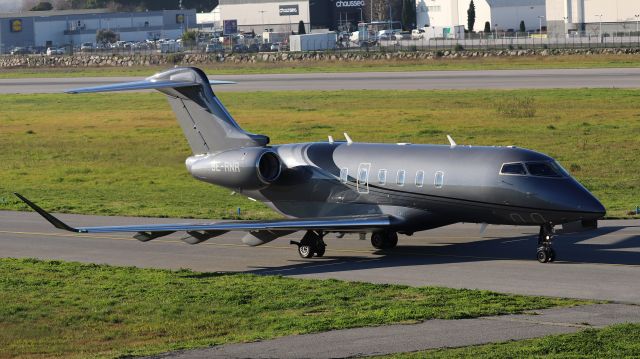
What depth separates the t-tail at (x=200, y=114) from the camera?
34.4 metres

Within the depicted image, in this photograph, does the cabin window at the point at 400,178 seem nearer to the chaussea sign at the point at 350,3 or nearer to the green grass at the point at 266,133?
the green grass at the point at 266,133

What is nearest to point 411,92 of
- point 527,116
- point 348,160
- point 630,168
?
point 527,116

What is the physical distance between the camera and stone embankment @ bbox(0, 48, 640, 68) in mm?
114025

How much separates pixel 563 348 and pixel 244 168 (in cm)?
1422

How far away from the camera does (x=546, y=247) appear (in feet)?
96.1

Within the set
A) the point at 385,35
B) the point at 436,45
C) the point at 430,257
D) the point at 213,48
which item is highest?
the point at 385,35

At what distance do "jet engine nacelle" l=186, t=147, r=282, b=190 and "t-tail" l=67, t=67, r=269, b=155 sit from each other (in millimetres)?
1131

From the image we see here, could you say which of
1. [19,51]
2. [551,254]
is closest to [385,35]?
[19,51]

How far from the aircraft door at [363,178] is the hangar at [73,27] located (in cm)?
16417

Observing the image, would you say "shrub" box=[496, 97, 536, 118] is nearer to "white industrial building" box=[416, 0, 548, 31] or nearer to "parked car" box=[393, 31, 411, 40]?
"parked car" box=[393, 31, 411, 40]

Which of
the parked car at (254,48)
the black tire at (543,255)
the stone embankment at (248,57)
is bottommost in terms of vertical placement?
the black tire at (543,255)

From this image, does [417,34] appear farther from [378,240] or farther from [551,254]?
[551,254]

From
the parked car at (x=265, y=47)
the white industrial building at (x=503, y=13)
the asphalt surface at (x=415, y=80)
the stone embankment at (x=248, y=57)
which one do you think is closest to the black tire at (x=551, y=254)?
the asphalt surface at (x=415, y=80)

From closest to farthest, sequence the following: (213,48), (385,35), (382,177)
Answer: (382,177) < (213,48) < (385,35)
